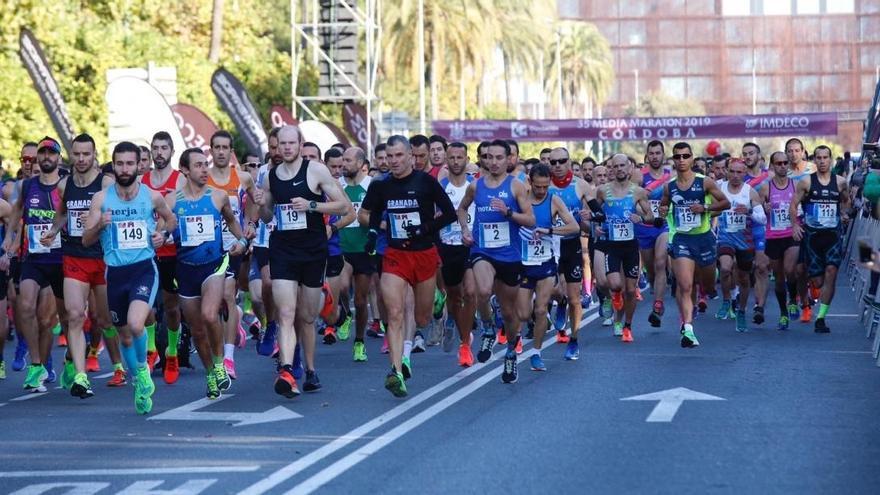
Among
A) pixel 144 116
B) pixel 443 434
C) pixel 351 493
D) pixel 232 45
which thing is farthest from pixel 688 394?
pixel 232 45

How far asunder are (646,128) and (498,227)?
1748 inches

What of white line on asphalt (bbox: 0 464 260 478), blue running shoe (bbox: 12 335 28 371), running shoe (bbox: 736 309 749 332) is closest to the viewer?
white line on asphalt (bbox: 0 464 260 478)

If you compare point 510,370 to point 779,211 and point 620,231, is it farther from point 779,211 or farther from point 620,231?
point 779,211

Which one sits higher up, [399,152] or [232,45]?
[232,45]

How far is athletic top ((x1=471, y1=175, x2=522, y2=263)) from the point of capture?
47.6ft

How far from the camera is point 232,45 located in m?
53.1

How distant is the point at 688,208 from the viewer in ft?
60.0

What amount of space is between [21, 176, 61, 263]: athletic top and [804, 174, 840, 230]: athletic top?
344 inches

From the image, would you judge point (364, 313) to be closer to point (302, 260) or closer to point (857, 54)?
point (302, 260)

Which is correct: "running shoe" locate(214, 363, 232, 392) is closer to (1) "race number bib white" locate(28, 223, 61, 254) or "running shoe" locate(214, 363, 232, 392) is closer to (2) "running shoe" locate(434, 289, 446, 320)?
(1) "race number bib white" locate(28, 223, 61, 254)

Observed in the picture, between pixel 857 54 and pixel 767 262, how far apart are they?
141 meters

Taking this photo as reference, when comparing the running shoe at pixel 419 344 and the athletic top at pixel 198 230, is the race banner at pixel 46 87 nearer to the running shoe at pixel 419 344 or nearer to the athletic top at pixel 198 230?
the running shoe at pixel 419 344

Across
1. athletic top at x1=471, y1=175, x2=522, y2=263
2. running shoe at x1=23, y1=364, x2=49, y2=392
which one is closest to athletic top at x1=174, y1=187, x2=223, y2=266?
running shoe at x1=23, y1=364, x2=49, y2=392

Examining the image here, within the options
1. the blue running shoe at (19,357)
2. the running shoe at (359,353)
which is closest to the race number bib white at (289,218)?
the running shoe at (359,353)
